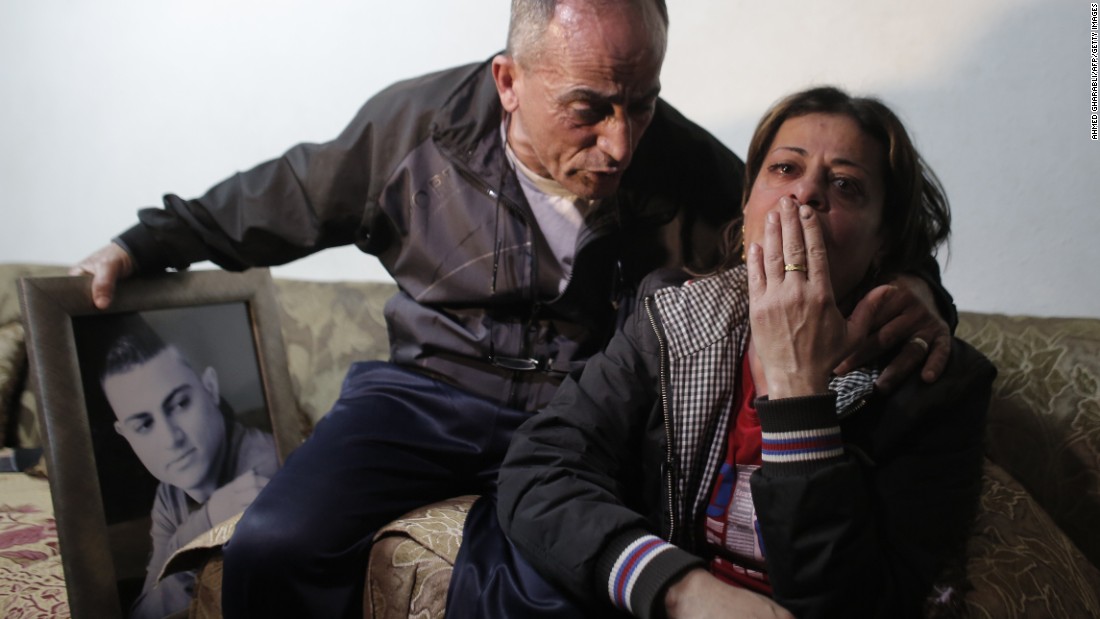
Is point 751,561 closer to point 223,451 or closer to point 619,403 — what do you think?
point 619,403

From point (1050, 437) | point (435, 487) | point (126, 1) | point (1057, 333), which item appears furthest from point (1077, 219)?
point (126, 1)

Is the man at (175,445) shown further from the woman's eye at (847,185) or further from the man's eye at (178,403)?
the woman's eye at (847,185)

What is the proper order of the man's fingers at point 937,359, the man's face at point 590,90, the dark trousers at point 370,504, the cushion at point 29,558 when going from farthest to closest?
the cushion at point 29,558
the man's face at point 590,90
the dark trousers at point 370,504
the man's fingers at point 937,359

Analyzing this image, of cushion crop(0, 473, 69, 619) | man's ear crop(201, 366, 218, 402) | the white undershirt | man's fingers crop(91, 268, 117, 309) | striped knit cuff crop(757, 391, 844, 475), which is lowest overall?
cushion crop(0, 473, 69, 619)

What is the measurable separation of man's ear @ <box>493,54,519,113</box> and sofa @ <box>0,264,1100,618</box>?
0.74 metres

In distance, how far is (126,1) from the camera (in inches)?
108

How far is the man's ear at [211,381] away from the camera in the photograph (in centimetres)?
174

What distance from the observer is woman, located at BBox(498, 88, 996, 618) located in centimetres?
97

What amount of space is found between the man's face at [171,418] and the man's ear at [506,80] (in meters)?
0.84

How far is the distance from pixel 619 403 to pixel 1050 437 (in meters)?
0.88

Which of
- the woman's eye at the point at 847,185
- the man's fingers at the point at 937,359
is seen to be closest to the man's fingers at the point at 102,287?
the woman's eye at the point at 847,185

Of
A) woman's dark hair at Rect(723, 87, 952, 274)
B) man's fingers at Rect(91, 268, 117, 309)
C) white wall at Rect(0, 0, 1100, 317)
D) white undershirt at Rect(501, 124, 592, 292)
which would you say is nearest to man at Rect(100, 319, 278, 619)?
man's fingers at Rect(91, 268, 117, 309)

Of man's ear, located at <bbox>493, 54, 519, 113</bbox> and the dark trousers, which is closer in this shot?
the dark trousers

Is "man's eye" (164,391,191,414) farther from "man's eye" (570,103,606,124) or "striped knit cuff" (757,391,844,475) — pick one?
"striped knit cuff" (757,391,844,475)
